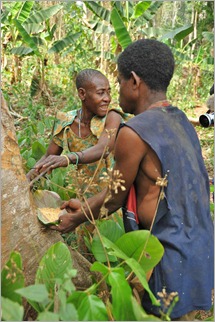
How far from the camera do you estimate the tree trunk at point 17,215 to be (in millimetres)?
1891

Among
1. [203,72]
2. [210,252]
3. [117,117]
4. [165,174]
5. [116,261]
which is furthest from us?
[203,72]

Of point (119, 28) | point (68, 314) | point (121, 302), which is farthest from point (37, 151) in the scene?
point (119, 28)

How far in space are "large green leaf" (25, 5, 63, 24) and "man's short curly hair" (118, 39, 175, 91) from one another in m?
7.06

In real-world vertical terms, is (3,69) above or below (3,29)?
below

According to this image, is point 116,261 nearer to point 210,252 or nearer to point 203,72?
point 210,252

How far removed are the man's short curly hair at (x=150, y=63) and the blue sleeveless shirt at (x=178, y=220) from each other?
0.41 ft

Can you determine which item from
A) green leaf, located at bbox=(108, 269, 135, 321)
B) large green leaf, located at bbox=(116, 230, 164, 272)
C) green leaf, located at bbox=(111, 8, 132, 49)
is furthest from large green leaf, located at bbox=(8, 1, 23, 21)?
green leaf, located at bbox=(108, 269, 135, 321)

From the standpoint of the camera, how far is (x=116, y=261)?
2244mm

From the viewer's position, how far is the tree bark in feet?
6.20

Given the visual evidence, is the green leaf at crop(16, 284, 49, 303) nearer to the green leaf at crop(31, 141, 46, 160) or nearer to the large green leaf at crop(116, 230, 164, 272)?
the large green leaf at crop(116, 230, 164, 272)

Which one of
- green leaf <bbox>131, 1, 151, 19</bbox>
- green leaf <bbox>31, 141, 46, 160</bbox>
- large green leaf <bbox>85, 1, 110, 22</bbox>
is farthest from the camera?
large green leaf <bbox>85, 1, 110, 22</bbox>

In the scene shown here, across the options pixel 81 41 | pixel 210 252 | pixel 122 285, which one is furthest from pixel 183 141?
pixel 81 41

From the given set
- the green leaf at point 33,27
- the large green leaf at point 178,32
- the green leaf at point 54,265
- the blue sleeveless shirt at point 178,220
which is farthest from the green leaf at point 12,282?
the green leaf at point 33,27

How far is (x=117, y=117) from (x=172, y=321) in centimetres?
141
